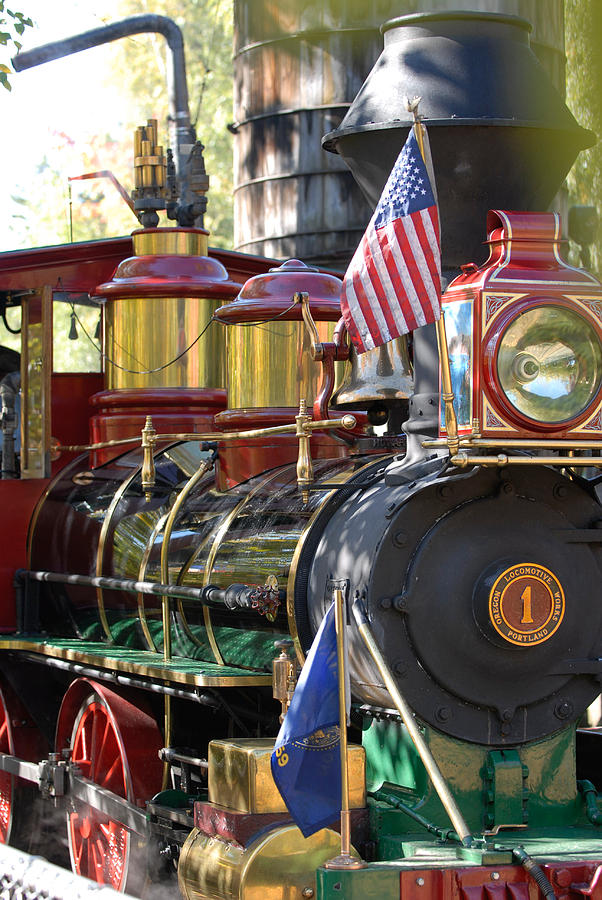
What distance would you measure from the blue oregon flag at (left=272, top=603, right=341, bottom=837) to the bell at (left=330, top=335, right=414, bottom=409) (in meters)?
1.21

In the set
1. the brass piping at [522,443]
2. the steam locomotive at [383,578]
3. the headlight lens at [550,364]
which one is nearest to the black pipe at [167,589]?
the steam locomotive at [383,578]

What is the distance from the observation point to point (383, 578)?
14.3 feet

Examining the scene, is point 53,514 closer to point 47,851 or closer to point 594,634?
point 47,851

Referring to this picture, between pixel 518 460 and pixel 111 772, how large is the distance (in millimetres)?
2517

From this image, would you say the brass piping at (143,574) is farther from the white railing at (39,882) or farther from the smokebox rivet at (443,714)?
the smokebox rivet at (443,714)

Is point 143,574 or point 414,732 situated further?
point 143,574

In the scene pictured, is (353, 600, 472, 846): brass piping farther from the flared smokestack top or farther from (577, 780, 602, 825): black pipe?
the flared smokestack top

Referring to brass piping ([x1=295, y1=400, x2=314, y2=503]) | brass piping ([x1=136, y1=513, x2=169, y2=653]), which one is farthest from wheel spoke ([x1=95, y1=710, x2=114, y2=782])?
brass piping ([x1=295, y1=400, x2=314, y2=503])

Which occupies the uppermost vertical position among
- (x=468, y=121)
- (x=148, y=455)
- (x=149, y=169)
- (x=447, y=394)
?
(x=149, y=169)

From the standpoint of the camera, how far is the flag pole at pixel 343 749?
3822mm

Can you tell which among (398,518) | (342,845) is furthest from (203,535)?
(342,845)

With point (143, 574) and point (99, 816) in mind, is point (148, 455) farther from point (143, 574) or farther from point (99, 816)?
point (99, 816)

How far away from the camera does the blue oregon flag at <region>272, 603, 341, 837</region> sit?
4008mm

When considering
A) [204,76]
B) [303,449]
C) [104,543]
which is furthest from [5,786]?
[204,76]
